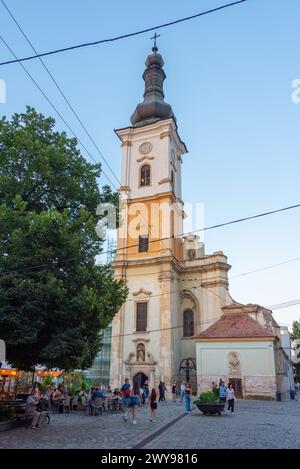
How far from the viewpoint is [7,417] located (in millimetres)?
13008

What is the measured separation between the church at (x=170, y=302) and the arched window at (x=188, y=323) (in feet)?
0.30

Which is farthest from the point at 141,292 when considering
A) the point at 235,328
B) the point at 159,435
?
the point at 159,435

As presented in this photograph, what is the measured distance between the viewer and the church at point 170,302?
102 feet

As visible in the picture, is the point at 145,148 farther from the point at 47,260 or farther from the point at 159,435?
the point at 159,435

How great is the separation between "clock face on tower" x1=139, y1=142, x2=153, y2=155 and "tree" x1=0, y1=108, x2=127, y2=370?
85.3 feet

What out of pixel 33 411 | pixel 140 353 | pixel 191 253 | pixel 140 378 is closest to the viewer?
pixel 33 411

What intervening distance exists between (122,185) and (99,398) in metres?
26.1

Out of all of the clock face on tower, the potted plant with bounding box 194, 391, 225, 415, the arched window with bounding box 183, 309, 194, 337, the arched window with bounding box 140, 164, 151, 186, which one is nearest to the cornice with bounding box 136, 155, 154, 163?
the clock face on tower

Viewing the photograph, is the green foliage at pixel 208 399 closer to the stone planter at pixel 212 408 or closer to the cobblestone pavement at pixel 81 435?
the stone planter at pixel 212 408

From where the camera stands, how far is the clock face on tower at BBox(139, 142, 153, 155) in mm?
42000

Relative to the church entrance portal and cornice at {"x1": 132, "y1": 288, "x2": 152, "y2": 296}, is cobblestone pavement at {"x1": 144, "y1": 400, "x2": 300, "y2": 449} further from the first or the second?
cornice at {"x1": 132, "y1": 288, "x2": 152, "y2": 296}

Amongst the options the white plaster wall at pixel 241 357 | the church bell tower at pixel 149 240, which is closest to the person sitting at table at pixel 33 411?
the church bell tower at pixel 149 240

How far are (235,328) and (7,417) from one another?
74.0 ft
